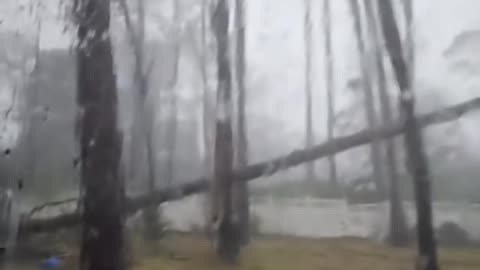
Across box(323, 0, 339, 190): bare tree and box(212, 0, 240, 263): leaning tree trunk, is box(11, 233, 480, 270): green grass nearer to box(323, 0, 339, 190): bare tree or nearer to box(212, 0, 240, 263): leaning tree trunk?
box(212, 0, 240, 263): leaning tree trunk

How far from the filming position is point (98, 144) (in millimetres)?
2549

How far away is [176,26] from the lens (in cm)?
266

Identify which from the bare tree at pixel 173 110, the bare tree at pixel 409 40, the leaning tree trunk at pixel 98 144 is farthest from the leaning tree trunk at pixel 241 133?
the bare tree at pixel 409 40

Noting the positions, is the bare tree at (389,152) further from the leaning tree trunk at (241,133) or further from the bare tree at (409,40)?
the leaning tree trunk at (241,133)

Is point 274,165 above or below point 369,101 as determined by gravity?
below

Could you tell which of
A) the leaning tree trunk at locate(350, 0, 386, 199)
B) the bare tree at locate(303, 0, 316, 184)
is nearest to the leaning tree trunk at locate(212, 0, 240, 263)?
the bare tree at locate(303, 0, 316, 184)

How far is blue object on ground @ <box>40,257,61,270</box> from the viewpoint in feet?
8.04

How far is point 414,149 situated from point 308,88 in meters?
0.42

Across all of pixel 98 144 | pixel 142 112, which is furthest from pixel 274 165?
pixel 98 144

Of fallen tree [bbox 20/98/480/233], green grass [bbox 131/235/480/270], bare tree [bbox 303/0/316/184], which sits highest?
bare tree [bbox 303/0/316/184]

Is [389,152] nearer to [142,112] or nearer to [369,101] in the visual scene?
[369,101]

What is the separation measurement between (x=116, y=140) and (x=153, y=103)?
0.63 ft

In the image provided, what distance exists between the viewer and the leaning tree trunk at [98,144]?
2473mm

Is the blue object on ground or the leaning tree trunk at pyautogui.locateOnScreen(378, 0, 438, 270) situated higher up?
the leaning tree trunk at pyautogui.locateOnScreen(378, 0, 438, 270)
